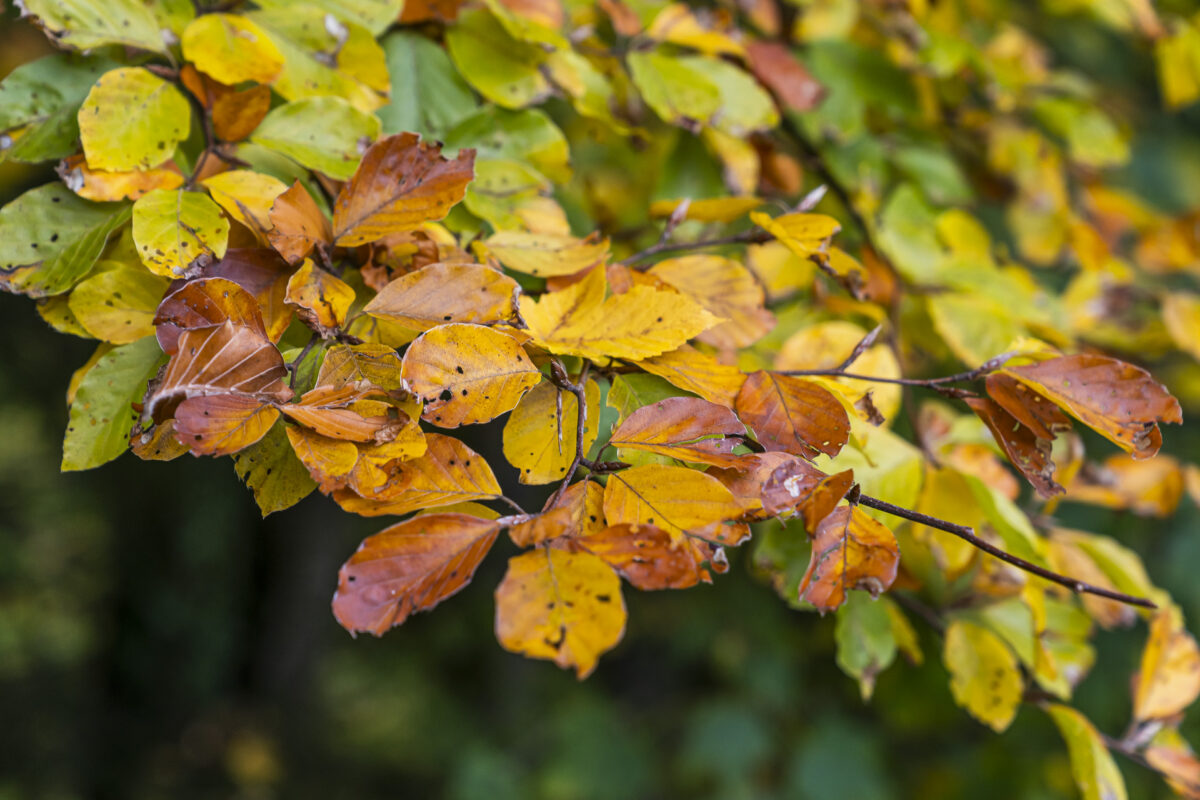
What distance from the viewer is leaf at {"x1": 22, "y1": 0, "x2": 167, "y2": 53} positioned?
0.36 metres

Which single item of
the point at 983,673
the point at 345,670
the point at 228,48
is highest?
the point at 228,48

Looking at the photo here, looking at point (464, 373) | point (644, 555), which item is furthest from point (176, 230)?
point (644, 555)

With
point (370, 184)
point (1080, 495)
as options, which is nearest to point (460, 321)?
point (370, 184)

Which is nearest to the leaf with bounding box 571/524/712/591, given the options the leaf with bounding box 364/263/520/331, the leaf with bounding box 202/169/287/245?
the leaf with bounding box 364/263/520/331

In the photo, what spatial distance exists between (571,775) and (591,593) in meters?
1.75

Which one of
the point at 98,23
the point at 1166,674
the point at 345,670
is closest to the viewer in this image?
the point at 98,23

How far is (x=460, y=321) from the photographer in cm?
33

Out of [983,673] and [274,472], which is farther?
[983,673]

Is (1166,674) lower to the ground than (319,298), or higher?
lower

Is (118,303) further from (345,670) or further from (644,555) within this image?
(345,670)

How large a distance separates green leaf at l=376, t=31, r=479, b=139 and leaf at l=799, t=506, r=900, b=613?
0.35 meters

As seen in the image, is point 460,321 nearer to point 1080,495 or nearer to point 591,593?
point 591,593

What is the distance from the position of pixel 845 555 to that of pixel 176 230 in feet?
1.09

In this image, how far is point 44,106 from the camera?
383mm
